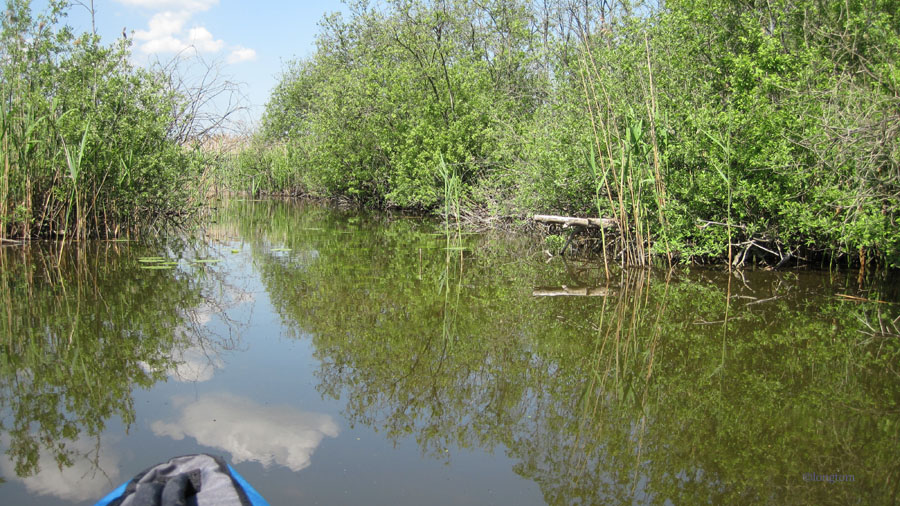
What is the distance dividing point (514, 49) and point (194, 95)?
1110cm

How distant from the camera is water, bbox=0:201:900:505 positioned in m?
3.17

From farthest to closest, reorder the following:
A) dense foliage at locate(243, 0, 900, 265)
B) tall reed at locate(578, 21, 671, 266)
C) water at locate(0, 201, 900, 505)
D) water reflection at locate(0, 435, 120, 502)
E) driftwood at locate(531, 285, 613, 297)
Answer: tall reed at locate(578, 21, 671, 266) < driftwood at locate(531, 285, 613, 297) < dense foliage at locate(243, 0, 900, 265) < water at locate(0, 201, 900, 505) < water reflection at locate(0, 435, 120, 502)

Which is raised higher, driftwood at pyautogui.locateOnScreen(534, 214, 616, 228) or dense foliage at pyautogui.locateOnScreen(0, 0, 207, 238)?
dense foliage at pyautogui.locateOnScreen(0, 0, 207, 238)

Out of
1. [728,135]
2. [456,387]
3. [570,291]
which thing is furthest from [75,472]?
[728,135]

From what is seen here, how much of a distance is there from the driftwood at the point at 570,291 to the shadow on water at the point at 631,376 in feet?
0.33

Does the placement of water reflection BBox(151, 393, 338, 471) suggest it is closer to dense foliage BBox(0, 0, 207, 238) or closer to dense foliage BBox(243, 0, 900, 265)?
dense foliage BBox(243, 0, 900, 265)

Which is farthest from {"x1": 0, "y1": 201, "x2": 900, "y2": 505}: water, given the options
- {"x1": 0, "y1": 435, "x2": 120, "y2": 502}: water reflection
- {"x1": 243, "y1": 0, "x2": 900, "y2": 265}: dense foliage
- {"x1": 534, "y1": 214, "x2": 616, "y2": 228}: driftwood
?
{"x1": 534, "y1": 214, "x2": 616, "y2": 228}: driftwood

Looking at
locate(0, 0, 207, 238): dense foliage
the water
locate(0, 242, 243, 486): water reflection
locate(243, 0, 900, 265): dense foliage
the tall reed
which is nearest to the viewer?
the water

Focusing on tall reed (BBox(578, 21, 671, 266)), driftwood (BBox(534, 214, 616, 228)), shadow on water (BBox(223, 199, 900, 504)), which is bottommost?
shadow on water (BBox(223, 199, 900, 504))

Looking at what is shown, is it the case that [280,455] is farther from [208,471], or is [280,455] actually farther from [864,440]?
[864,440]

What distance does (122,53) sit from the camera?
11.0 meters

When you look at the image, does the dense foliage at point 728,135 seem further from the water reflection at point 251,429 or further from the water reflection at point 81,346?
the water reflection at point 251,429

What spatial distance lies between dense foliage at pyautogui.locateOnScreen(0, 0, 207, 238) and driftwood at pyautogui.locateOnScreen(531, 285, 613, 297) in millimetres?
6481

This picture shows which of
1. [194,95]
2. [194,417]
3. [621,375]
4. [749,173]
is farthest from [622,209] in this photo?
[194,95]
